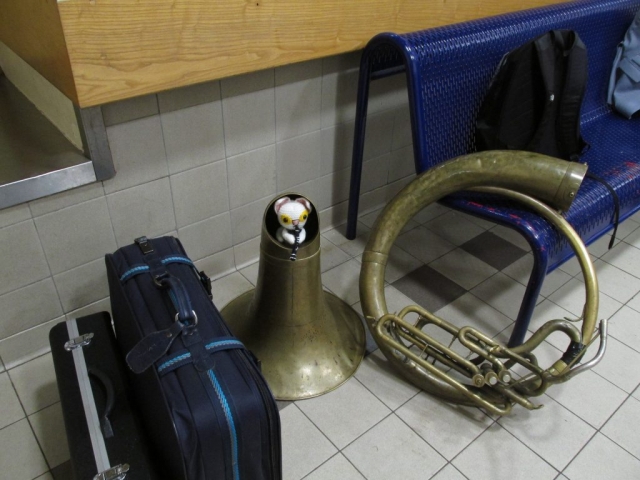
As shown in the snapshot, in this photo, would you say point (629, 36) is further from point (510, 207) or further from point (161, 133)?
point (161, 133)

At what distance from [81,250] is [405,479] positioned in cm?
110

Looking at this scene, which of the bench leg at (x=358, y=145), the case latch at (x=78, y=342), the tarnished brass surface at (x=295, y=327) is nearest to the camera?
the case latch at (x=78, y=342)

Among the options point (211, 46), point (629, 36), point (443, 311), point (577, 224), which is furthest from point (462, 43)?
point (629, 36)

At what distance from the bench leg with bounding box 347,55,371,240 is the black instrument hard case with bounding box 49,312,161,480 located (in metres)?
1.04

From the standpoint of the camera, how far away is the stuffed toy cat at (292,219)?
124 cm

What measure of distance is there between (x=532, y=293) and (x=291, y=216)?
729 mm

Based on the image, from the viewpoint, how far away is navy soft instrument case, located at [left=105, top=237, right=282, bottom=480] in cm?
94

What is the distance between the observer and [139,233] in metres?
1.53

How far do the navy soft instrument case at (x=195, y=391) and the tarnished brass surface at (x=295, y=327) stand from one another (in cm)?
24

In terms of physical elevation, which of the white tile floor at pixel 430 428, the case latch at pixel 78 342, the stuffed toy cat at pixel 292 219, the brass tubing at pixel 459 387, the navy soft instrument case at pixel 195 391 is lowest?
the white tile floor at pixel 430 428

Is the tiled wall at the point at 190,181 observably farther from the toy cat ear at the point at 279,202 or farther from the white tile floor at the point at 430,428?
the toy cat ear at the point at 279,202

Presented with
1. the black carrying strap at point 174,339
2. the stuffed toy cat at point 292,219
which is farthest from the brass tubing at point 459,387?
the black carrying strap at point 174,339

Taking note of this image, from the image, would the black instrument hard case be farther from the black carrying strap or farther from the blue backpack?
the blue backpack

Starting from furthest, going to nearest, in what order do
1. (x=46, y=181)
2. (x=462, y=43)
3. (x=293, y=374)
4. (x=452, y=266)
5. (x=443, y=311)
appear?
(x=452, y=266) < (x=443, y=311) < (x=462, y=43) < (x=293, y=374) < (x=46, y=181)
